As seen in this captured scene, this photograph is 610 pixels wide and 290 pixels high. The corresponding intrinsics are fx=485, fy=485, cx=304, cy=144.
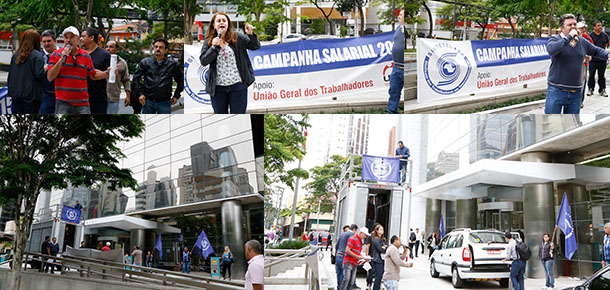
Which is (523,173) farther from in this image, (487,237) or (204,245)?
(204,245)

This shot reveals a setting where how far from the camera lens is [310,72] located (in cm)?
615

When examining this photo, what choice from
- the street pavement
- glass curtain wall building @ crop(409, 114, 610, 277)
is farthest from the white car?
glass curtain wall building @ crop(409, 114, 610, 277)

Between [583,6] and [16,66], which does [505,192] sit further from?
[16,66]

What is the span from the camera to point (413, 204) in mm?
6637

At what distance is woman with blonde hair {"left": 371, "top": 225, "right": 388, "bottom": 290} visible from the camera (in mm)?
4746

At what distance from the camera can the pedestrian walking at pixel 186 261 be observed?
4371mm

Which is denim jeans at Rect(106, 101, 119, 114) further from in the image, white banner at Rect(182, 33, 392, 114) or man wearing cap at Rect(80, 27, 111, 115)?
white banner at Rect(182, 33, 392, 114)

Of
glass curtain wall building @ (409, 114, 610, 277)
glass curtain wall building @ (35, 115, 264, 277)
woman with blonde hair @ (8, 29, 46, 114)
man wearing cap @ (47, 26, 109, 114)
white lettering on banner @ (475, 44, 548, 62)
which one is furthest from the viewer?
white lettering on banner @ (475, 44, 548, 62)

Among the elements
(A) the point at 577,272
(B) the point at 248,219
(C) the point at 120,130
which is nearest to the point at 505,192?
(A) the point at 577,272

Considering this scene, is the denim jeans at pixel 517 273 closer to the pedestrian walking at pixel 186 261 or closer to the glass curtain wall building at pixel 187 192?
the glass curtain wall building at pixel 187 192

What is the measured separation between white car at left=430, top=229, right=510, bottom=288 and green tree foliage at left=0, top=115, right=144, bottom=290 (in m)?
3.70

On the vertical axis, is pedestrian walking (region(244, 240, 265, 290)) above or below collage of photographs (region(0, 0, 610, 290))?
below

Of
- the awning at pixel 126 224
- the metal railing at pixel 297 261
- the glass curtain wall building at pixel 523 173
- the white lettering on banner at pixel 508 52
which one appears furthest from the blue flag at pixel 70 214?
the white lettering on banner at pixel 508 52

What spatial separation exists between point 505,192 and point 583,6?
125 inches
